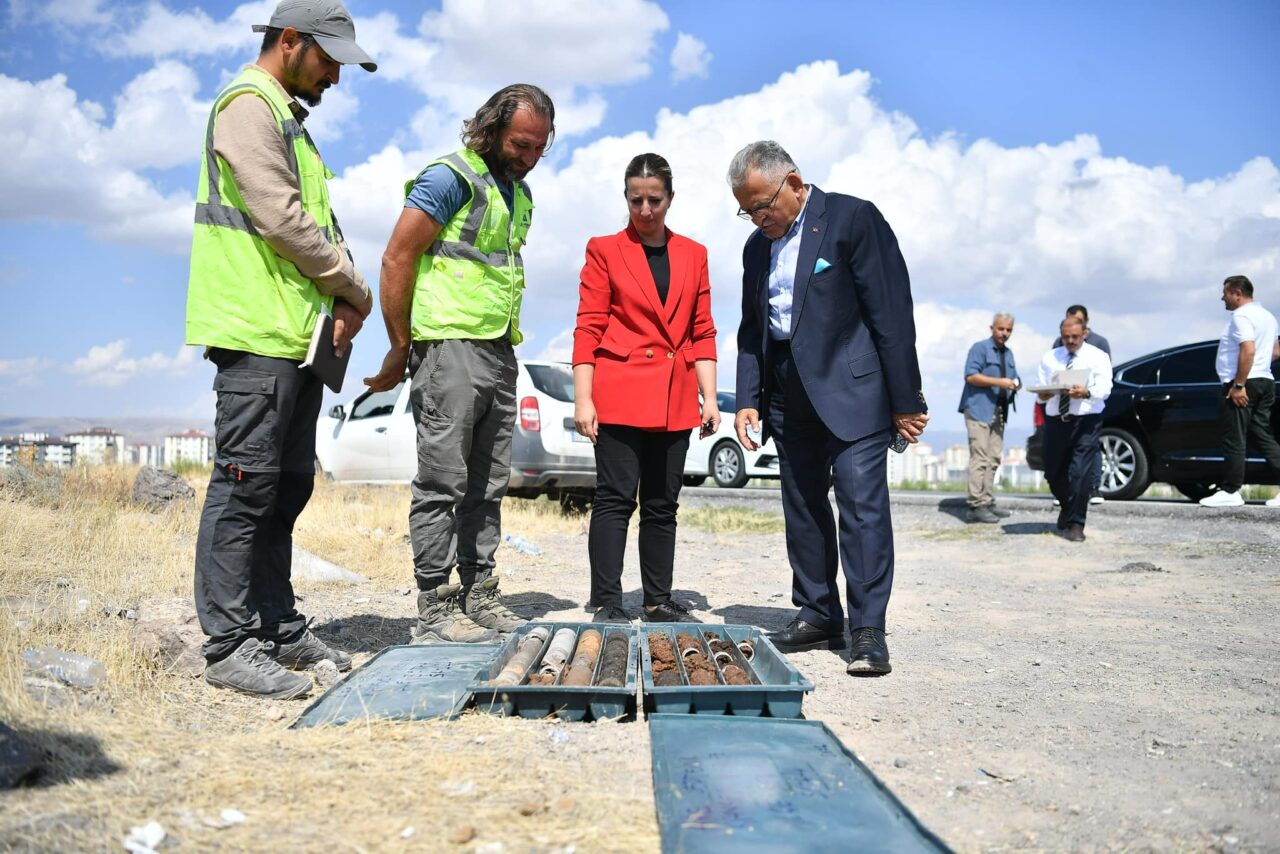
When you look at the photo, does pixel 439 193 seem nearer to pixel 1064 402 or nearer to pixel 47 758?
pixel 47 758

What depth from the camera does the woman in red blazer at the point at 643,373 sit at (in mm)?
4801

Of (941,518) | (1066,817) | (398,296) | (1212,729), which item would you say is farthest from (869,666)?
(941,518)

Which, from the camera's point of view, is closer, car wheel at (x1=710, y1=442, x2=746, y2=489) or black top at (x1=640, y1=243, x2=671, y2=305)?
black top at (x1=640, y1=243, x2=671, y2=305)

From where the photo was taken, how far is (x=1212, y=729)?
3.31 metres

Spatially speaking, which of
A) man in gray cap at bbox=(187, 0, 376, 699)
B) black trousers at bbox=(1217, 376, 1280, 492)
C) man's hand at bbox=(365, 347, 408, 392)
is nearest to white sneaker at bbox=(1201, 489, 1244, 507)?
black trousers at bbox=(1217, 376, 1280, 492)

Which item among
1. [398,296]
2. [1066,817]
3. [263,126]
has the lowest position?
[1066,817]

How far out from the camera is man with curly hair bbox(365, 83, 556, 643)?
4.20 m

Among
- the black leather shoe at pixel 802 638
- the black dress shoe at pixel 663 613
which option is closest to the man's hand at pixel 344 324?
the black dress shoe at pixel 663 613

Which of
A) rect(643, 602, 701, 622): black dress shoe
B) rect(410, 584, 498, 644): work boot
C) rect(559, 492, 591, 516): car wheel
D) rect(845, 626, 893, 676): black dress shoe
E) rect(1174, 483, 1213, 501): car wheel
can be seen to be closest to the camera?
rect(845, 626, 893, 676): black dress shoe

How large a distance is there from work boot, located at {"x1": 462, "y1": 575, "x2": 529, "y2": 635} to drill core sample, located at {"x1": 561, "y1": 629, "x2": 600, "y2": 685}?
600 millimetres

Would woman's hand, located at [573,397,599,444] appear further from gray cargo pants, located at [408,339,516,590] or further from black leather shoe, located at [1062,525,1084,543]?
black leather shoe, located at [1062,525,1084,543]

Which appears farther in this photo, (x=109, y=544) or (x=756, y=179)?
(x=109, y=544)

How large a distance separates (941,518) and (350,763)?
9.47 m

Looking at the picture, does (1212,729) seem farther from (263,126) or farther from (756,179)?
(263,126)
